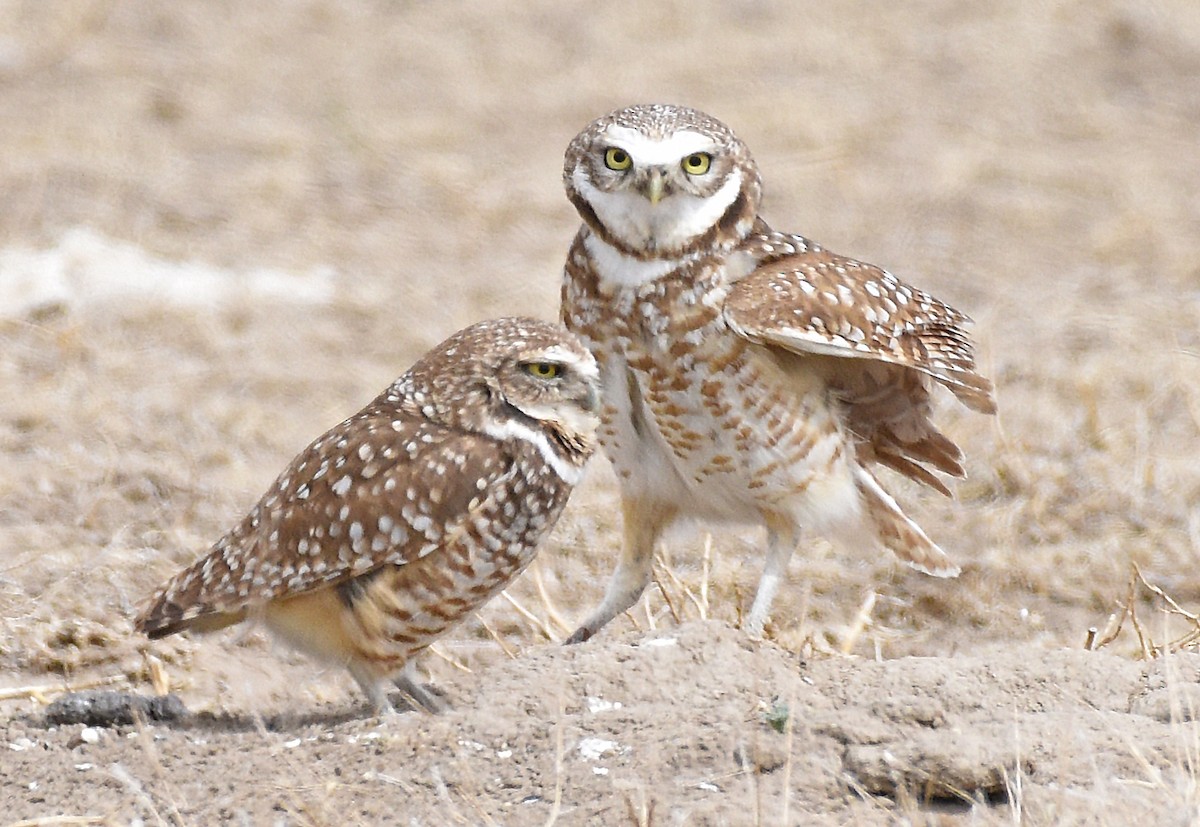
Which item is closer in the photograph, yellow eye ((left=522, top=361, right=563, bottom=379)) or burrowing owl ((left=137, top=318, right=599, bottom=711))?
burrowing owl ((left=137, top=318, right=599, bottom=711))

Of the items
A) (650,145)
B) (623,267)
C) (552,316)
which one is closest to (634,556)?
(623,267)

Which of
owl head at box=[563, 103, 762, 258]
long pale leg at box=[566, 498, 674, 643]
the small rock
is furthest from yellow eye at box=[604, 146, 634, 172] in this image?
the small rock

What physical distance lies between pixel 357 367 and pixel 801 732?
16.9 feet

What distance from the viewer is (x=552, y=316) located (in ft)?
30.4

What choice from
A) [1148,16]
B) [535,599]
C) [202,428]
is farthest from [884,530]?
[1148,16]

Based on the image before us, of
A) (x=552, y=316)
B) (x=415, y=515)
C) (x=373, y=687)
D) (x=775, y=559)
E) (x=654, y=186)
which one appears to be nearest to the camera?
(x=415, y=515)

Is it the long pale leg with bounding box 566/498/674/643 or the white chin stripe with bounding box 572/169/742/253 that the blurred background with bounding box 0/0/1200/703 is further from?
the white chin stripe with bounding box 572/169/742/253

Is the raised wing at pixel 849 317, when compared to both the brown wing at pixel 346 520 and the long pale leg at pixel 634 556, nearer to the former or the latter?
the long pale leg at pixel 634 556

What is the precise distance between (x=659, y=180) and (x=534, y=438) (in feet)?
2.66

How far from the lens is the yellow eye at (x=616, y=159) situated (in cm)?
488

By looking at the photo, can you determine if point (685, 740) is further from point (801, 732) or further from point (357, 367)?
point (357, 367)

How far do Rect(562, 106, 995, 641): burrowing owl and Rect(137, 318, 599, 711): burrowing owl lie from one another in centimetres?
45

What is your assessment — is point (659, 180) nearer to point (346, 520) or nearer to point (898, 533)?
point (346, 520)

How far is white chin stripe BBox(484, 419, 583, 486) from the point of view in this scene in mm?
4559
